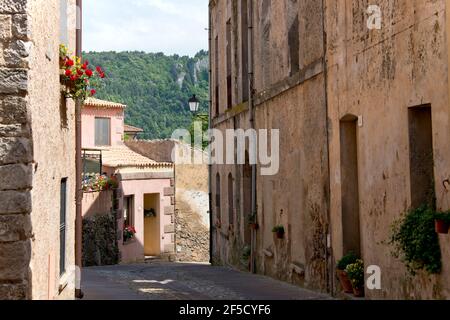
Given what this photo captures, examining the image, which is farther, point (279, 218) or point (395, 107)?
point (279, 218)

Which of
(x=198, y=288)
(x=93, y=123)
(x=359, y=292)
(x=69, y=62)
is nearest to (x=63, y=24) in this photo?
(x=69, y=62)

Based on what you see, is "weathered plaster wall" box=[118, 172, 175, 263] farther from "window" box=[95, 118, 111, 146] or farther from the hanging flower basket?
the hanging flower basket

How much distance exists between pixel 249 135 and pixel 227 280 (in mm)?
3721

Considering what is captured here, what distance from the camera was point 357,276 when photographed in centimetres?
940

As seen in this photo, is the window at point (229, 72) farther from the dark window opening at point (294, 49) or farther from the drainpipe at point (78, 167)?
the drainpipe at point (78, 167)

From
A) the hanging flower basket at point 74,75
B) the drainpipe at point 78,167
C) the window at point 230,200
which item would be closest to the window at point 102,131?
the window at point 230,200

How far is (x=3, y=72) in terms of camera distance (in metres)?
5.74

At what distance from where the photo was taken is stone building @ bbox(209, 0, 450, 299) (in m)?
7.50

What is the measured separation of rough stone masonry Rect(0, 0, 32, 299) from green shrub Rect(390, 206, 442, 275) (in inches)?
163

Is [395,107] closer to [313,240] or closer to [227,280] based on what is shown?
[313,240]

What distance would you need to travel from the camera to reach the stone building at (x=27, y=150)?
5684 mm

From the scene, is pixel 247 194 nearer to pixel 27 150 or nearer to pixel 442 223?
pixel 442 223

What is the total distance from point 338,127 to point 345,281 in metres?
2.34
